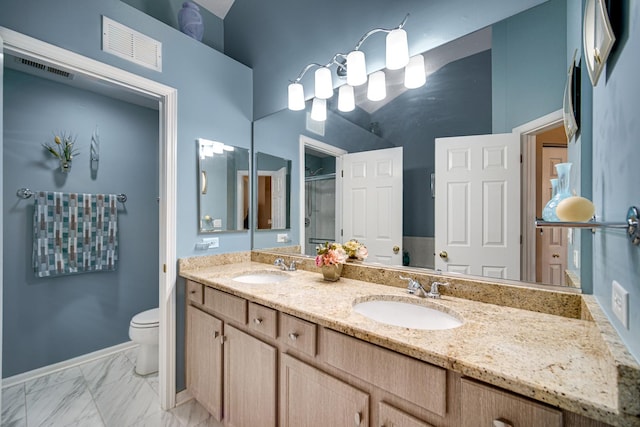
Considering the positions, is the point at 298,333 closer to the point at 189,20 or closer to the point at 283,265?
A: the point at 283,265

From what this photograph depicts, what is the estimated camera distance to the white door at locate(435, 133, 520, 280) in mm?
1228

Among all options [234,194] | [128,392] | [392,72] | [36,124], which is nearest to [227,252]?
[234,194]

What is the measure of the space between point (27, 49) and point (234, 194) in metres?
1.34

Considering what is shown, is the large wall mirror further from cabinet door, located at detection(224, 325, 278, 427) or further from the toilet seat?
the toilet seat

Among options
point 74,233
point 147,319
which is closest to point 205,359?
point 147,319

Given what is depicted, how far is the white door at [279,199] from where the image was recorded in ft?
7.47

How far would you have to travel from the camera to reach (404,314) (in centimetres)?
128

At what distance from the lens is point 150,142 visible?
2.95m

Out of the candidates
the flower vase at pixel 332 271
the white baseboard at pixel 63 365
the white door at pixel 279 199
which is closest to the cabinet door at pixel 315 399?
the flower vase at pixel 332 271

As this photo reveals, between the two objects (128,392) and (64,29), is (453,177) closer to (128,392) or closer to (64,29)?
(64,29)

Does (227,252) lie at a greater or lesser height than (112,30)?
lesser

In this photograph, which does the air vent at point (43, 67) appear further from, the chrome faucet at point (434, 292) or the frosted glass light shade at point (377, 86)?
the chrome faucet at point (434, 292)

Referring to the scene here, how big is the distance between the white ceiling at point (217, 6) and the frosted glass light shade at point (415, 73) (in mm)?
1898

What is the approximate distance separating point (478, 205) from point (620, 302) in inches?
27.8
